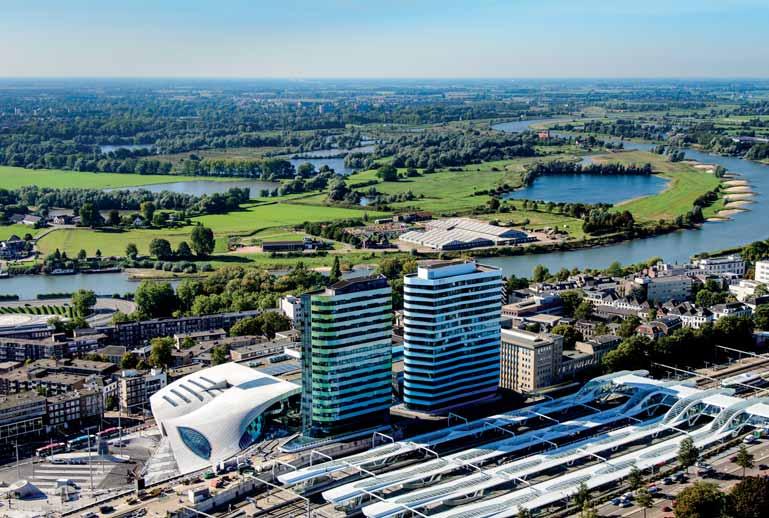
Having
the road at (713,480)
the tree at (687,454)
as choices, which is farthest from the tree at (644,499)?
the tree at (687,454)

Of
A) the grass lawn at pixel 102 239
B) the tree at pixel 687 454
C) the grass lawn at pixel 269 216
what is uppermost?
the tree at pixel 687 454

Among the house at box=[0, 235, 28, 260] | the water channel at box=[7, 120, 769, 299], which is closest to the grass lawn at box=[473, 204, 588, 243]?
the water channel at box=[7, 120, 769, 299]

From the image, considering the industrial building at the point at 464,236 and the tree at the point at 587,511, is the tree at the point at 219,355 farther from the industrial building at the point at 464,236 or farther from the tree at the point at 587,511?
the industrial building at the point at 464,236

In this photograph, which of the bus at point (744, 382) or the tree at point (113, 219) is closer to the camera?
the bus at point (744, 382)

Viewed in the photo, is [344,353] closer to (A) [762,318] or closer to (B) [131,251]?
(A) [762,318]

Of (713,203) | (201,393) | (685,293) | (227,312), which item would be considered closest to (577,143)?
(713,203)

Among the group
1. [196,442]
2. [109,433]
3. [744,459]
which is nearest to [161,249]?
[109,433]

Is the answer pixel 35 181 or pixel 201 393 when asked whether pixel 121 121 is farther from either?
pixel 201 393

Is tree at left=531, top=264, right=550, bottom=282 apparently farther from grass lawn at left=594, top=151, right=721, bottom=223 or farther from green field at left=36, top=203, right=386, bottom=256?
green field at left=36, top=203, right=386, bottom=256
